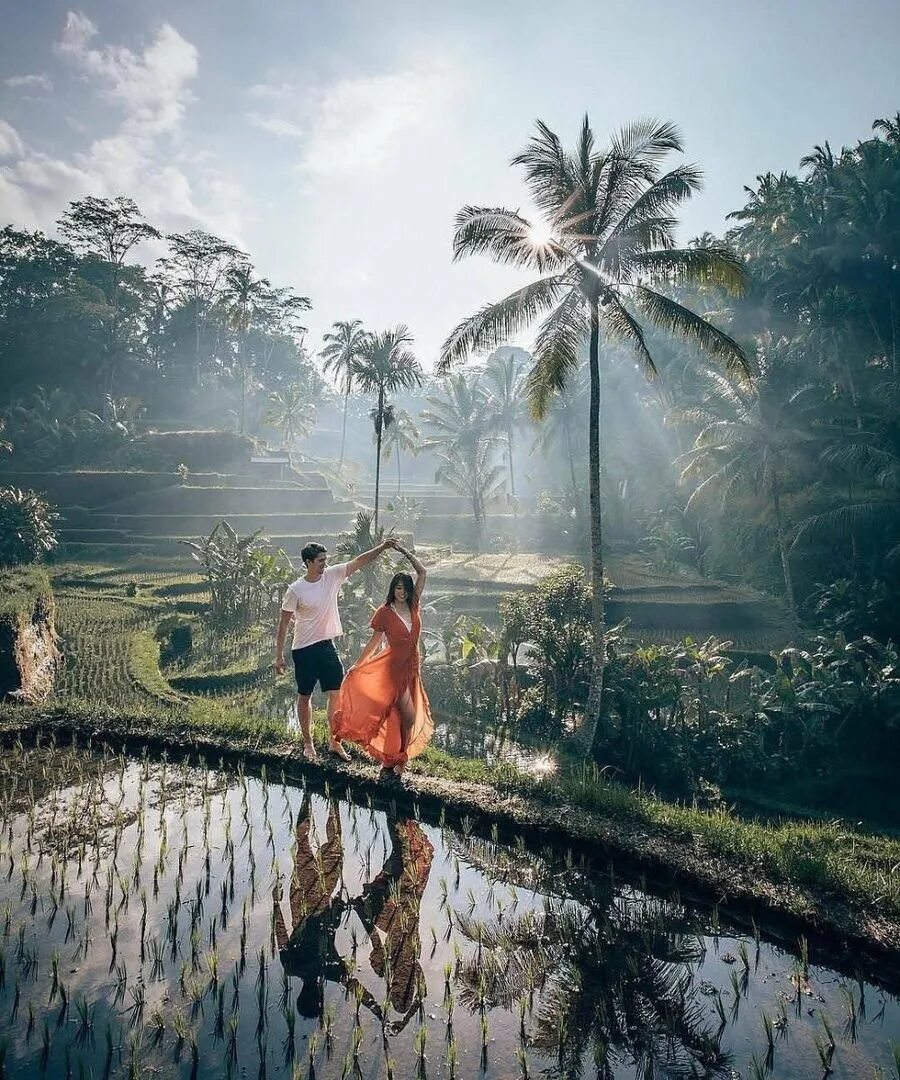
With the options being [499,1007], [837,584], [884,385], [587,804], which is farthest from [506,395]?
[499,1007]

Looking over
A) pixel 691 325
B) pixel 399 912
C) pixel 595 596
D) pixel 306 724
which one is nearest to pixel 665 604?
pixel 595 596

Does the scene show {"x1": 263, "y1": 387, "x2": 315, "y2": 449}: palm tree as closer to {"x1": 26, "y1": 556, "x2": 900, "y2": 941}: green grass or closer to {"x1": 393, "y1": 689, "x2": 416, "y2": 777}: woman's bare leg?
{"x1": 26, "y1": 556, "x2": 900, "y2": 941}: green grass

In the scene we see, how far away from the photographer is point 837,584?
17.6 metres

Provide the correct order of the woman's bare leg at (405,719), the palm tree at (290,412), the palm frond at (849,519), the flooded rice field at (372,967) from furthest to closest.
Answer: the palm tree at (290,412) < the palm frond at (849,519) < the woman's bare leg at (405,719) < the flooded rice field at (372,967)

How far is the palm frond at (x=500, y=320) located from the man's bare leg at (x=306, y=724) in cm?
568

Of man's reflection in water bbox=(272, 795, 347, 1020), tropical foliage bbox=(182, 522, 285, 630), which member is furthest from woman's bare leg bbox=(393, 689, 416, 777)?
tropical foliage bbox=(182, 522, 285, 630)

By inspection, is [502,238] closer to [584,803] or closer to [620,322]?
[620,322]

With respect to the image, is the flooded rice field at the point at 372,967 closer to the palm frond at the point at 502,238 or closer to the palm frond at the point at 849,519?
the palm frond at the point at 502,238

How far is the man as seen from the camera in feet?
19.1

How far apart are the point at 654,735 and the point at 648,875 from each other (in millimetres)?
4654

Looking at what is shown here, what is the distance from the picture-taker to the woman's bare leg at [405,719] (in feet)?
19.4

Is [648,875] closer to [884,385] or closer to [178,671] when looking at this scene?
[178,671]

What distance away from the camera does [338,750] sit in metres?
6.33

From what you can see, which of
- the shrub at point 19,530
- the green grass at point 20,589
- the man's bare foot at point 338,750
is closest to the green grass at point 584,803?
the man's bare foot at point 338,750
